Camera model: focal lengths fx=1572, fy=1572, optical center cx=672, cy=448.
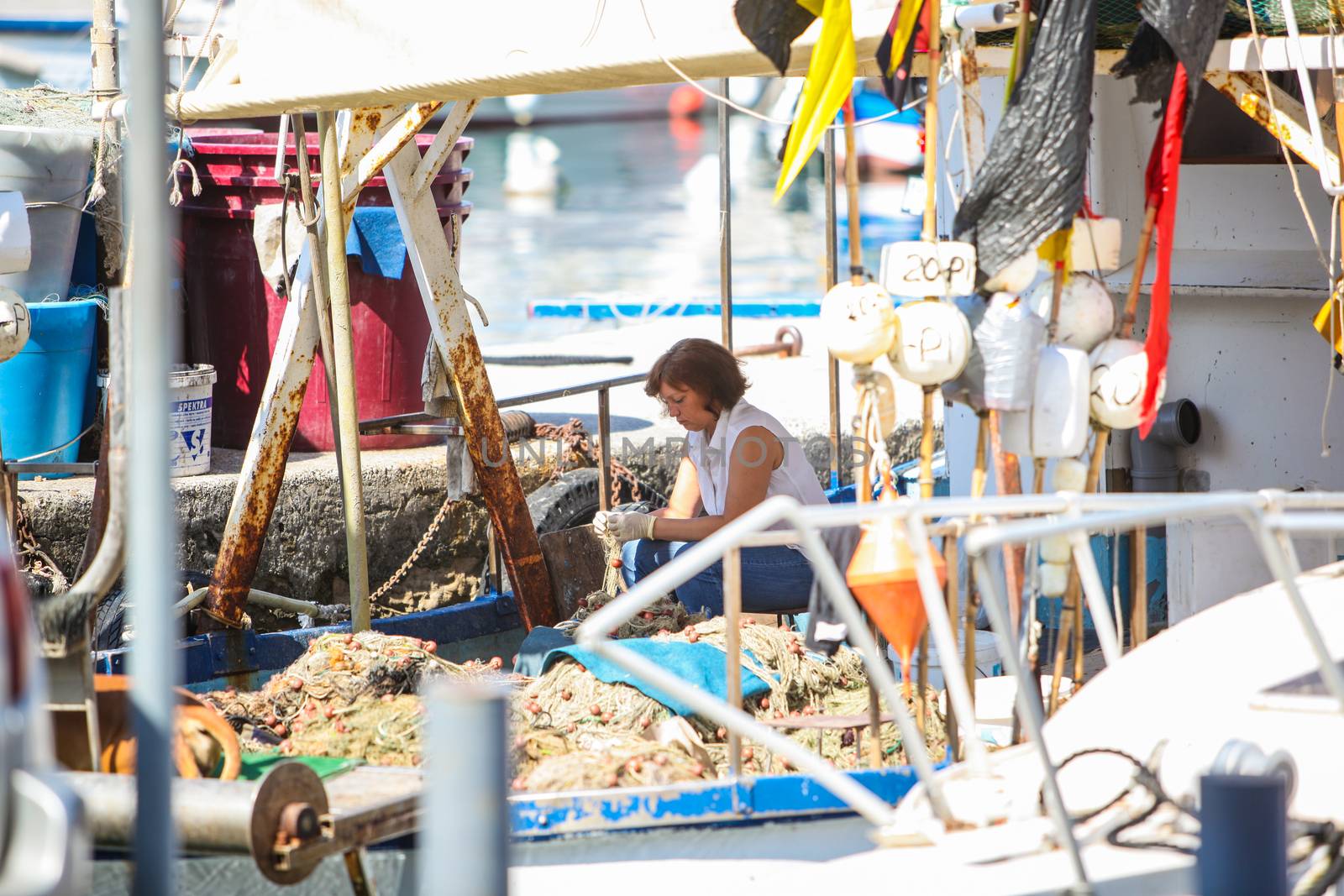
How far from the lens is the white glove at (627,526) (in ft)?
18.5

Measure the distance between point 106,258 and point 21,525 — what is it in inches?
65.4

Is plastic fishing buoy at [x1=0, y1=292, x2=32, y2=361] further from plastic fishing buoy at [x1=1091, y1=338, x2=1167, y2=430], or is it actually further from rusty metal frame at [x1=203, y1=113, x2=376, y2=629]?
plastic fishing buoy at [x1=1091, y1=338, x2=1167, y2=430]

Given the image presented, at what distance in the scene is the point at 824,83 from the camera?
3828 millimetres

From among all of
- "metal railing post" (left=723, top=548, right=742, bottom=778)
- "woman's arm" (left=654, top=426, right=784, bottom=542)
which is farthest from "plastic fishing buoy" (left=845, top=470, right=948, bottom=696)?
"woman's arm" (left=654, top=426, right=784, bottom=542)

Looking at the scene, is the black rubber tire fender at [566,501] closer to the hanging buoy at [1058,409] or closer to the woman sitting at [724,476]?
the woman sitting at [724,476]

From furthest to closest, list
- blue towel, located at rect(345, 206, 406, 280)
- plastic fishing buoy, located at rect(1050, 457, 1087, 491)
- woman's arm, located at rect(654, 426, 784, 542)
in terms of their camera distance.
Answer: blue towel, located at rect(345, 206, 406, 280)
woman's arm, located at rect(654, 426, 784, 542)
plastic fishing buoy, located at rect(1050, 457, 1087, 491)

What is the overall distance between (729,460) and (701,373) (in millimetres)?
325

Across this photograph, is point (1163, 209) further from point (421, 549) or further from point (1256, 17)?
point (421, 549)

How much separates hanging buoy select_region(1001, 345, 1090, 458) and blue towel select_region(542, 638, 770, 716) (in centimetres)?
125

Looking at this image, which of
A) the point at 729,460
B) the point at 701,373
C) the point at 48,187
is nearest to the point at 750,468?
the point at 729,460

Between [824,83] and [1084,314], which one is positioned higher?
[824,83]

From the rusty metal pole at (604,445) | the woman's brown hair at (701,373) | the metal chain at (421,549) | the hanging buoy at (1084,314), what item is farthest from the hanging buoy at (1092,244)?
the metal chain at (421,549)

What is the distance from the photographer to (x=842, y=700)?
4879 mm

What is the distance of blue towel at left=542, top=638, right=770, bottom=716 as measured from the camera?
14.8 ft
